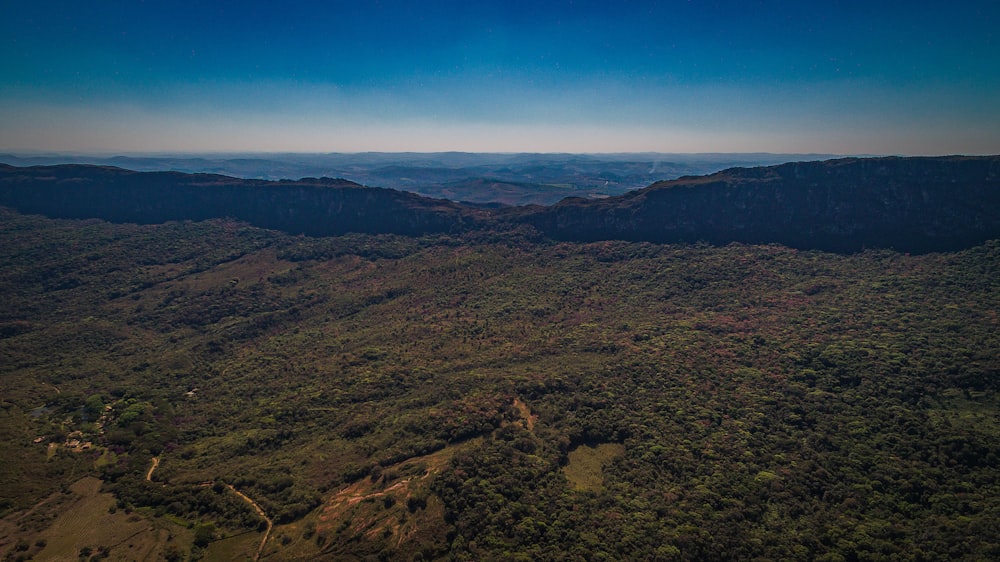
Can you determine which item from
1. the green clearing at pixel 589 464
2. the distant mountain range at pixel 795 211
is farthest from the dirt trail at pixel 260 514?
the distant mountain range at pixel 795 211

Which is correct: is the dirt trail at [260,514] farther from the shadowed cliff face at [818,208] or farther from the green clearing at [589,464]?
the shadowed cliff face at [818,208]

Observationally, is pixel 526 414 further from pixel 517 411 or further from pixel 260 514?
pixel 260 514

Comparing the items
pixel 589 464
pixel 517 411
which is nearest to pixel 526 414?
pixel 517 411

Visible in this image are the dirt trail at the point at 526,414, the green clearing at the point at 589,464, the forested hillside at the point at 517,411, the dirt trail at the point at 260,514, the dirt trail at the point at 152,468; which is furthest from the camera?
the dirt trail at the point at 526,414

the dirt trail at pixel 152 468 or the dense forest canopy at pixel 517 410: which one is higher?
the dense forest canopy at pixel 517 410

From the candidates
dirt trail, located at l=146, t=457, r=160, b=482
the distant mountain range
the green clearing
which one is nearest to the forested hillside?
dirt trail, located at l=146, t=457, r=160, b=482

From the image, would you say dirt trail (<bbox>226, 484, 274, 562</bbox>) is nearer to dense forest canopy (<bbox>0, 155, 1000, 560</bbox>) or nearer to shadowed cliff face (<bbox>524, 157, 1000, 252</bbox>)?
dense forest canopy (<bbox>0, 155, 1000, 560</bbox>)

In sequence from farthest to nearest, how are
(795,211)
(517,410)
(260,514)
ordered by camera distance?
(795,211)
(517,410)
(260,514)
